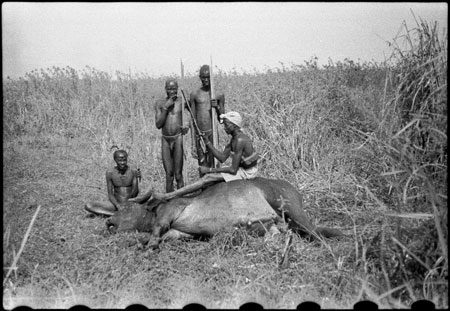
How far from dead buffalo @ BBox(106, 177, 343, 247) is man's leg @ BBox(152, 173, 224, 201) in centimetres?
9

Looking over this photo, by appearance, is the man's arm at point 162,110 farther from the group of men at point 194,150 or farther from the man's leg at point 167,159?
the man's leg at point 167,159

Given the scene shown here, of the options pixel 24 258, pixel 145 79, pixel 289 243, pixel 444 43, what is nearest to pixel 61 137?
pixel 145 79

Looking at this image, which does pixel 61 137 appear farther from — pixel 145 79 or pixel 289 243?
pixel 289 243

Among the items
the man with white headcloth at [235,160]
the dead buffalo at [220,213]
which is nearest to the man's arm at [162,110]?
the man with white headcloth at [235,160]

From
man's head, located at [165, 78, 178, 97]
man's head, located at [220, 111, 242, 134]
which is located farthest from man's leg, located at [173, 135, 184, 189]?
man's head, located at [220, 111, 242, 134]

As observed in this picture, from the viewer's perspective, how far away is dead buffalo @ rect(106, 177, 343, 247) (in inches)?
183

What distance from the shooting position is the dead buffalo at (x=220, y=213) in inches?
183

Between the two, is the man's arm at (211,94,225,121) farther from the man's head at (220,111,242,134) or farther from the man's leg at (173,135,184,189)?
the man's head at (220,111,242,134)

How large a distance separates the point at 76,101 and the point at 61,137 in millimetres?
1268

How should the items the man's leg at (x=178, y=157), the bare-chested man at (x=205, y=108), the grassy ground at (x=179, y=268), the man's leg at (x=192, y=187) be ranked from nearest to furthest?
the grassy ground at (x=179, y=268)
the man's leg at (x=192, y=187)
the man's leg at (x=178, y=157)
the bare-chested man at (x=205, y=108)

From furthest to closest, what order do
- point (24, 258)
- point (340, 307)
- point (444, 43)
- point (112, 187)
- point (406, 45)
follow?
point (112, 187), point (406, 45), point (444, 43), point (24, 258), point (340, 307)

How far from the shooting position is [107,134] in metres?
9.06

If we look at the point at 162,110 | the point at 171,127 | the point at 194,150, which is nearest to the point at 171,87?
the point at 162,110

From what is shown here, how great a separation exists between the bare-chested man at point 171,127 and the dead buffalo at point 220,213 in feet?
3.44
